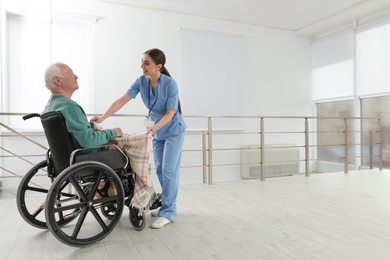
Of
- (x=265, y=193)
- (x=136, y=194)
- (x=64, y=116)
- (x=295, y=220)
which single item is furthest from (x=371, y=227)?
(x=64, y=116)

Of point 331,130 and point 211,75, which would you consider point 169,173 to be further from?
point 331,130

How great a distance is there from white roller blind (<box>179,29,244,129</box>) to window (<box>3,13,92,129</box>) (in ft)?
4.83

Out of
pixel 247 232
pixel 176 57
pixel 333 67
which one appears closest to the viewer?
pixel 247 232

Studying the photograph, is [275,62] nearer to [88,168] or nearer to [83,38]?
[83,38]

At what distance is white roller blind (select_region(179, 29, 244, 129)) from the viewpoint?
15.9 feet

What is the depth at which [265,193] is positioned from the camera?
3.02m

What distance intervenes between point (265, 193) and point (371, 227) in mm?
1167

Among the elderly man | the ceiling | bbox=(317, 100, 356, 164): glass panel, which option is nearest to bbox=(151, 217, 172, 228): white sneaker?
the elderly man

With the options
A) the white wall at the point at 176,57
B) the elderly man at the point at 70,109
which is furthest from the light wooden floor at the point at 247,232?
the white wall at the point at 176,57

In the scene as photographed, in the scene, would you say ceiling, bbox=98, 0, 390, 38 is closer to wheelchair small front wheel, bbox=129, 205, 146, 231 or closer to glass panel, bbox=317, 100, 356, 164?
glass panel, bbox=317, 100, 356, 164

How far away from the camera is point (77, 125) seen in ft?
5.05

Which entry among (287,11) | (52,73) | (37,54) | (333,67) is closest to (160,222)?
(52,73)

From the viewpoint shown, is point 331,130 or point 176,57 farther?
point 331,130

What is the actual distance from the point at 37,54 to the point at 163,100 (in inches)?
117
